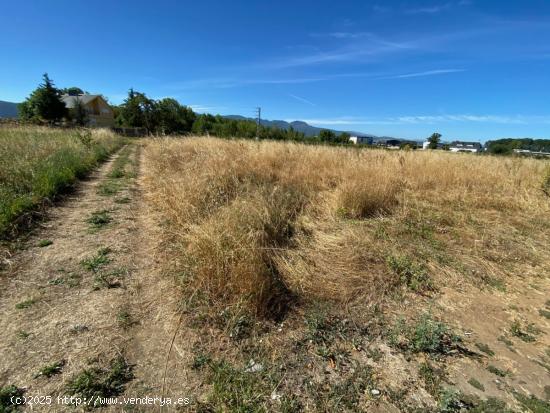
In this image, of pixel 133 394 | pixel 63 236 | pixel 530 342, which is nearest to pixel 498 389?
pixel 530 342

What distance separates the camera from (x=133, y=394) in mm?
1652

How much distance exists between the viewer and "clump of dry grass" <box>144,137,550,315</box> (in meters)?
2.68

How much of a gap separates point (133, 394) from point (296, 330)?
116cm

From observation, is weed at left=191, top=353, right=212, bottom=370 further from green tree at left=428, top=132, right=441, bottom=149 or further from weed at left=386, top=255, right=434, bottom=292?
green tree at left=428, top=132, right=441, bottom=149

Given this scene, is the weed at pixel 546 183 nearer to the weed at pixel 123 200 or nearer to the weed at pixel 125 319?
the weed at pixel 125 319

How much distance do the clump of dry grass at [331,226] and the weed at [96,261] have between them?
70 cm

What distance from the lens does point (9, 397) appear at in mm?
1570

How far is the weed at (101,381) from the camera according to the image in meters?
1.62

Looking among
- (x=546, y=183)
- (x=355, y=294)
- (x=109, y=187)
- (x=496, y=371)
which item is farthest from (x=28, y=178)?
(x=546, y=183)

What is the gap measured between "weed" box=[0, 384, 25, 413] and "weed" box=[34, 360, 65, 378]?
0.11 m

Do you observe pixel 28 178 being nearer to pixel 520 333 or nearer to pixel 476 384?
pixel 476 384

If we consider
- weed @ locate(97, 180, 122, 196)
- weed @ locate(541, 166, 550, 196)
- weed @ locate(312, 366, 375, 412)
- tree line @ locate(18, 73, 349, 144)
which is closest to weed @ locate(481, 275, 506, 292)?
weed @ locate(312, 366, 375, 412)

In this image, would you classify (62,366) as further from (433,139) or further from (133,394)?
(433,139)

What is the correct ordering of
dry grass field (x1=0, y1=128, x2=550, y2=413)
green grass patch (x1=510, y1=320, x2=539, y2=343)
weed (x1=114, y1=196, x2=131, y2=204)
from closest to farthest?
dry grass field (x1=0, y1=128, x2=550, y2=413) → green grass patch (x1=510, y1=320, x2=539, y2=343) → weed (x1=114, y1=196, x2=131, y2=204)
